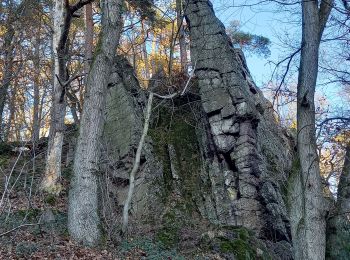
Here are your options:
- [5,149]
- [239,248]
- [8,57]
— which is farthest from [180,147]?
[8,57]

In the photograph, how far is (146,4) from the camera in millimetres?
17609

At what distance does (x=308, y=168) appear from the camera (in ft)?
28.3

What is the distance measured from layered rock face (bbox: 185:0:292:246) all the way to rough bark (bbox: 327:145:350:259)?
2.96m

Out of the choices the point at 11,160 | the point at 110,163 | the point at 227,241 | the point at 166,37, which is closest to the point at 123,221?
the point at 227,241

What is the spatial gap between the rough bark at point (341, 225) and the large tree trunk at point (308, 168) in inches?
42.1

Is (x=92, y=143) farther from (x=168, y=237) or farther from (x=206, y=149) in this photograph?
(x=206, y=149)

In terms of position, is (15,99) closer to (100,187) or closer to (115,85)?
(115,85)

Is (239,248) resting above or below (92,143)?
below

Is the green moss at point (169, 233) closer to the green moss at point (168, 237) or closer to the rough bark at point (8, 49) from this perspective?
the green moss at point (168, 237)

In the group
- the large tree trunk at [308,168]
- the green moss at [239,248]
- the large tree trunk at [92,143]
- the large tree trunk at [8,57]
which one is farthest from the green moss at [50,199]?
the large tree trunk at [8,57]

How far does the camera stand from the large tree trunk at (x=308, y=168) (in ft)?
27.4

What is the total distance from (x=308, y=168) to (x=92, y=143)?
436 centimetres

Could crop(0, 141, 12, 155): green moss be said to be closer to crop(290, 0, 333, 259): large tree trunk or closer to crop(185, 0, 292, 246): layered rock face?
crop(185, 0, 292, 246): layered rock face

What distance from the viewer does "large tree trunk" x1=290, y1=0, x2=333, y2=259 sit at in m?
8.34
